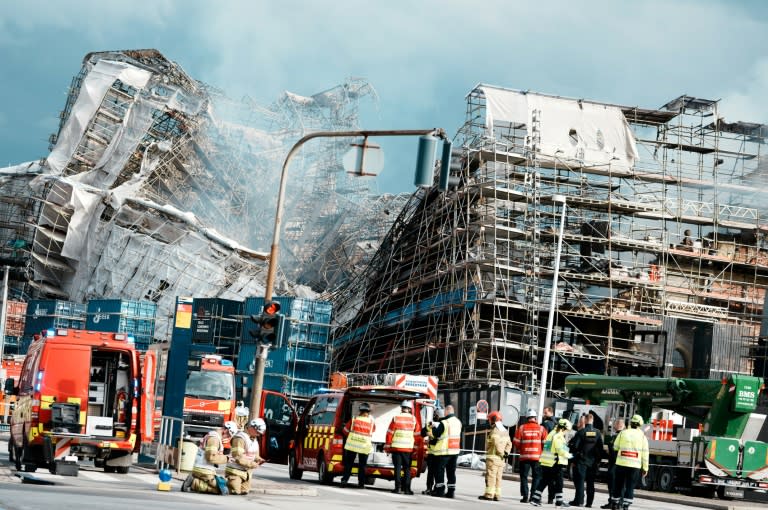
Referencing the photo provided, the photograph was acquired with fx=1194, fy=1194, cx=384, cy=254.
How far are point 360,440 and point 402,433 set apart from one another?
2.51ft

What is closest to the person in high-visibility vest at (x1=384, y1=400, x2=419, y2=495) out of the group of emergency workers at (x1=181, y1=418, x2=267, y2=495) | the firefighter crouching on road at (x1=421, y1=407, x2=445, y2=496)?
the firefighter crouching on road at (x1=421, y1=407, x2=445, y2=496)

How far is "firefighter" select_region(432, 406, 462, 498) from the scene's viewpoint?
21.7 m

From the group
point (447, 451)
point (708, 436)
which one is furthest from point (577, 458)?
A: point (708, 436)

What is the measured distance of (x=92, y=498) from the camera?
48.4 feet

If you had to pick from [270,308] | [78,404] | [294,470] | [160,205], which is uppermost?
[160,205]

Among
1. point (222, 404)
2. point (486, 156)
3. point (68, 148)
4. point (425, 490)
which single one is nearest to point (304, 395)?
point (486, 156)

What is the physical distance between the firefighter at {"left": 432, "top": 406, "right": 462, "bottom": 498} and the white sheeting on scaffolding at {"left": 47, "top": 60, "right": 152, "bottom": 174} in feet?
160

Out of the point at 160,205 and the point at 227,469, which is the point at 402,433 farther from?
the point at 160,205

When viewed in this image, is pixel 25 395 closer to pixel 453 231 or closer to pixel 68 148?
pixel 453 231

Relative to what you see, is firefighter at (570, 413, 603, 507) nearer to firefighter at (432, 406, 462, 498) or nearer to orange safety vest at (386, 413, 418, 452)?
firefighter at (432, 406, 462, 498)

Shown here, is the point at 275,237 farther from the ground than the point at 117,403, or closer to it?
farther from the ground

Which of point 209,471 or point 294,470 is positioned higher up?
point 209,471

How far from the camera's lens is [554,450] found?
2136cm

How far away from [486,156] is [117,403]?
32.4 m
